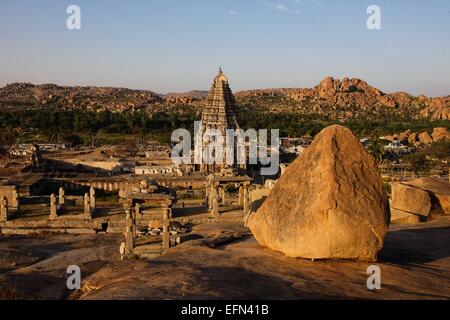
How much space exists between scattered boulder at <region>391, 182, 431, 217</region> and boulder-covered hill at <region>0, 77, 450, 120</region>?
328 feet

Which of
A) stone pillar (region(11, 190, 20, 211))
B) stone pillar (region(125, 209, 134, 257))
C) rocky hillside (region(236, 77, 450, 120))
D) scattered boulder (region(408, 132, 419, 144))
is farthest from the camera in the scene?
rocky hillside (region(236, 77, 450, 120))

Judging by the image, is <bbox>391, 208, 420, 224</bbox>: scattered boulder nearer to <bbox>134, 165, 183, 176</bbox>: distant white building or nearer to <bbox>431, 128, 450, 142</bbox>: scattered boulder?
<bbox>134, 165, 183, 176</bbox>: distant white building

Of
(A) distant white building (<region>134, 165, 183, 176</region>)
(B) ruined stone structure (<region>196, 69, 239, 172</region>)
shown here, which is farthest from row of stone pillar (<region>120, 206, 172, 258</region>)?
(B) ruined stone structure (<region>196, 69, 239, 172</region>)

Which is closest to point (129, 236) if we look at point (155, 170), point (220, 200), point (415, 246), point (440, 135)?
point (415, 246)

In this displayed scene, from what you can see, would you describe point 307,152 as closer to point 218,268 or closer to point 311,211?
point 311,211

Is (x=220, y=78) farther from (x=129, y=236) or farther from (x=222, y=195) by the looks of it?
(x=129, y=236)

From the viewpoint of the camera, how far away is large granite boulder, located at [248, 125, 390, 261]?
7730mm

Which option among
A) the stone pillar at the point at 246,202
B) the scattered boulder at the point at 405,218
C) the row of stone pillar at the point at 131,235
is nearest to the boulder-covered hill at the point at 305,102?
the stone pillar at the point at 246,202

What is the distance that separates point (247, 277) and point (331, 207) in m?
1.86

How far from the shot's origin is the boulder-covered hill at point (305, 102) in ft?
410

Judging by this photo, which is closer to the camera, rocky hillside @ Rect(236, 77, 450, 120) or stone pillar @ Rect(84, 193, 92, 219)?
stone pillar @ Rect(84, 193, 92, 219)

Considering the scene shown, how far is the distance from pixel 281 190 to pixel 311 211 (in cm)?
100
